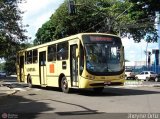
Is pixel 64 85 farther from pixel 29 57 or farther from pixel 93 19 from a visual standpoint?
pixel 93 19

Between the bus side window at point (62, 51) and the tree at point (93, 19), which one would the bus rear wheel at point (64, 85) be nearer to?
the bus side window at point (62, 51)

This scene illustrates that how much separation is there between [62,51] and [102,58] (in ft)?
11.9

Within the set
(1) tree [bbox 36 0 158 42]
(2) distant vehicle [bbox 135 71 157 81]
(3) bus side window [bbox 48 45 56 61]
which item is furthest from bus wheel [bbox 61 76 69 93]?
(2) distant vehicle [bbox 135 71 157 81]

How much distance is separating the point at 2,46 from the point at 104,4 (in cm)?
2469

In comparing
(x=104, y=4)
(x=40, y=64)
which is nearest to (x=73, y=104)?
(x=40, y=64)

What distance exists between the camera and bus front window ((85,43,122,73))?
2217cm

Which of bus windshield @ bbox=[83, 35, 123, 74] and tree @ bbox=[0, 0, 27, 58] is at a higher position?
tree @ bbox=[0, 0, 27, 58]

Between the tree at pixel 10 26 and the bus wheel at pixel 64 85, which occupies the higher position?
the tree at pixel 10 26

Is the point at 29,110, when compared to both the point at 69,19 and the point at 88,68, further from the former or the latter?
the point at 69,19

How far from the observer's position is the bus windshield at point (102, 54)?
72.9ft

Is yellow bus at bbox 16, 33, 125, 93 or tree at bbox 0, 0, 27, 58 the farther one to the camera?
tree at bbox 0, 0, 27, 58

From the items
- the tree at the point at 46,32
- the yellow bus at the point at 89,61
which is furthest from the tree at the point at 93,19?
the yellow bus at the point at 89,61

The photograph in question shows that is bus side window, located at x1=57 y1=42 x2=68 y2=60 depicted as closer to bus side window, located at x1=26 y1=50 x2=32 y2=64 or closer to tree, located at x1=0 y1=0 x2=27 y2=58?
bus side window, located at x1=26 y1=50 x2=32 y2=64

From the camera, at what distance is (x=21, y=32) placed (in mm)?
→ 47500
